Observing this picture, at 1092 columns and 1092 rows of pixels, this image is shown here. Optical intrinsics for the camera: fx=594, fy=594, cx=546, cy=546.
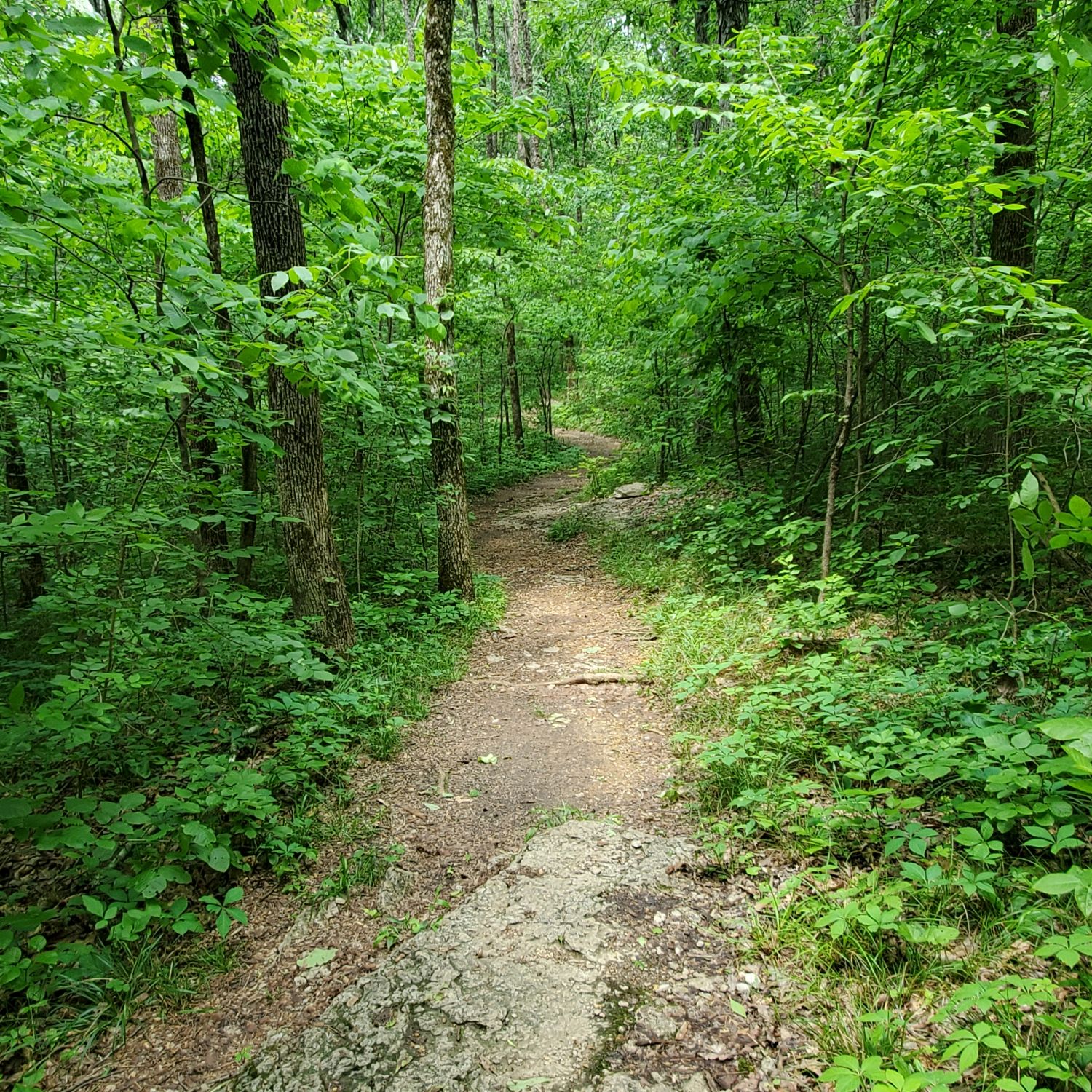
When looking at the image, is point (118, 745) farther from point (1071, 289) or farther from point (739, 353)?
point (1071, 289)

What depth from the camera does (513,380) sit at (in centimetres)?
1777

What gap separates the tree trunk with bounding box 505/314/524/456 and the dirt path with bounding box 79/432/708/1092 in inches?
454

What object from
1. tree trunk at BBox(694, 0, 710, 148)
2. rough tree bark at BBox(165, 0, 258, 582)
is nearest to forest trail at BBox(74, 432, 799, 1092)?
rough tree bark at BBox(165, 0, 258, 582)

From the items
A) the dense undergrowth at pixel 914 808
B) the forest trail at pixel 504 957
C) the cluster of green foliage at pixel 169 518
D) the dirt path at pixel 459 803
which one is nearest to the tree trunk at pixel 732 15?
the cluster of green foliage at pixel 169 518

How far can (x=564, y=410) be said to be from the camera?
17.6 metres

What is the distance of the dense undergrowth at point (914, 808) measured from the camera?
6.18ft

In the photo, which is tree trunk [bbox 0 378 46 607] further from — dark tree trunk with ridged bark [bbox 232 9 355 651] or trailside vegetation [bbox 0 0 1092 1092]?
dark tree trunk with ridged bark [bbox 232 9 355 651]

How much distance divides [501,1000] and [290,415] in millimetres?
4323

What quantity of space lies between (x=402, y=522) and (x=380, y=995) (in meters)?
6.26

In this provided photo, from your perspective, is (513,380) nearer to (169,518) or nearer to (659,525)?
(659,525)

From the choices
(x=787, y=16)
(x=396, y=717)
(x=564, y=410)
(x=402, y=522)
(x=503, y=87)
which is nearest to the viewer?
(x=396, y=717)

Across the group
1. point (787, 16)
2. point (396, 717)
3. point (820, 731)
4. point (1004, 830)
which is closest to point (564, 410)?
point (787, 16)

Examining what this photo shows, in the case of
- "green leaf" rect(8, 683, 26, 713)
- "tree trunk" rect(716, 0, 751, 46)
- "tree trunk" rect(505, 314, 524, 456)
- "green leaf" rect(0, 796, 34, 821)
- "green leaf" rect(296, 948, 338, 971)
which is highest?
"tree trunk" rect(716, 0, 751, 46)

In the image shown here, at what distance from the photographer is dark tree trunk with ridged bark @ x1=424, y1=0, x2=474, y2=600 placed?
6.52m
